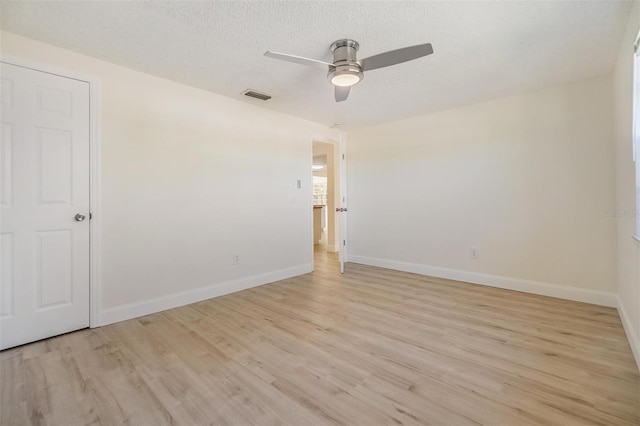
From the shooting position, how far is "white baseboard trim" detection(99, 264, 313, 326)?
2.58m

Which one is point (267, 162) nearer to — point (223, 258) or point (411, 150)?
point (223, 258)

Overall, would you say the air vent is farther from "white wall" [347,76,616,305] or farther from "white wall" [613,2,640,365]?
"white wall" [613,2,640,365]

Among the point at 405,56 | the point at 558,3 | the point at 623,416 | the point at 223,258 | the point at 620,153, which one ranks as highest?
the point at 558,3

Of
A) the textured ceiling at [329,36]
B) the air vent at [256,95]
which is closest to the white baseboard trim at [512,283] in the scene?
the textured ceiling at [329,36]

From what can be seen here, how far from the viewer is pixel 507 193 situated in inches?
136

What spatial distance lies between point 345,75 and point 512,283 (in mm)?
3093

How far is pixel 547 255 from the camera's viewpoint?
321 cm

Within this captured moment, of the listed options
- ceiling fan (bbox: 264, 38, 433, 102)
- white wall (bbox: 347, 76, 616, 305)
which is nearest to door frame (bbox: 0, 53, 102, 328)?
ceiling fan (bbox: 264, 38, 433, 102)

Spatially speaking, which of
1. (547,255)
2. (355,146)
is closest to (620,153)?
(547,255)

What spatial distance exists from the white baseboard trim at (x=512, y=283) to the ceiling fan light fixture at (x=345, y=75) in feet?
9.60

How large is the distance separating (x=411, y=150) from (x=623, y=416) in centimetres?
352

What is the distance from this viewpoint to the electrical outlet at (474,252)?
146 inches

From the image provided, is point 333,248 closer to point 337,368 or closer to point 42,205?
point 337,368

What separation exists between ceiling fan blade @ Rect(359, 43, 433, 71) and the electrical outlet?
2.70m
